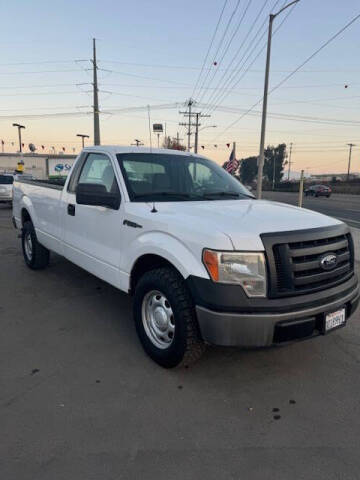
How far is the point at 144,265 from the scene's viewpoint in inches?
131

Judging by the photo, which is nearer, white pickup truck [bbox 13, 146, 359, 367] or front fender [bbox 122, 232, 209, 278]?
white pickup truck [bbox 13, 146, 359, 367]

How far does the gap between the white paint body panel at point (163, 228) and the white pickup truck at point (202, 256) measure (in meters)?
0.01

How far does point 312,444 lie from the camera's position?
2.27m

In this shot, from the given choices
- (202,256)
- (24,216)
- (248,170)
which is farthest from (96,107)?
(248,170)

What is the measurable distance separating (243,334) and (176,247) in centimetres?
82

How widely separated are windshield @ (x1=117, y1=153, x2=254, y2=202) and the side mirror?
17 cm

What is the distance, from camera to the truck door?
3.59m

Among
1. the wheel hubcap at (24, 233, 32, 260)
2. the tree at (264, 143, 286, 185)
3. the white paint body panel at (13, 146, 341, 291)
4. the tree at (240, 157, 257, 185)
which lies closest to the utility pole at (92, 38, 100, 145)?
the wheel hubcap at (24, 233, 32, 260)

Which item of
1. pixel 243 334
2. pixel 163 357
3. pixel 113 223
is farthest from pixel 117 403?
pixel 113 223

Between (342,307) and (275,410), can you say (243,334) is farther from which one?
(342,307)

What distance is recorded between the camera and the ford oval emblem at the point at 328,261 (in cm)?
275

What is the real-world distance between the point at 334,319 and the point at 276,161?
380 feet

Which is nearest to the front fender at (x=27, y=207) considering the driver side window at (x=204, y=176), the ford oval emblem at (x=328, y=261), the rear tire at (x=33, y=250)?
the rear tire at (x=33, y=250)

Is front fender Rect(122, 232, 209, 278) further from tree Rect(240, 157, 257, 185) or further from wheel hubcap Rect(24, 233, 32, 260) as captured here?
tree Rect(240, 157, 257, 185)
